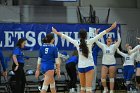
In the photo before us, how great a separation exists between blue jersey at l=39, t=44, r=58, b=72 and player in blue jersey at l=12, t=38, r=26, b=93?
1.41m

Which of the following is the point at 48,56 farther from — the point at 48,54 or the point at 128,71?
the point at 128,71

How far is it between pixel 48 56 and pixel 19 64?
1.68m

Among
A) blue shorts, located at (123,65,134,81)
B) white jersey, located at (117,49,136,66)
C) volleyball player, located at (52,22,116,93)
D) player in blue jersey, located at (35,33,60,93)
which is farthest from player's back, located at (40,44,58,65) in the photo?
blue shorts, located at (123,65,134,81)

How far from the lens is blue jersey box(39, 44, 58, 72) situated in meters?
8.51

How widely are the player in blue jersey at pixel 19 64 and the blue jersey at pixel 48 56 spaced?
1410mm

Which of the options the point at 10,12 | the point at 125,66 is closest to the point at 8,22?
the point at 10,12

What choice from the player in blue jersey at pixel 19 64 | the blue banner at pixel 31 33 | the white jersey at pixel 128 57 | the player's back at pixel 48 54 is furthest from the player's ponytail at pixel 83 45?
the blue banner at pixel 31 33

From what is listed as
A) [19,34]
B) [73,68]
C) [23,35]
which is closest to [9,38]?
[19,34]

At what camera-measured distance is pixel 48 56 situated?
854cm

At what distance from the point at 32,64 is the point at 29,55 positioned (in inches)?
17.3

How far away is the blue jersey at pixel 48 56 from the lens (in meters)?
8.51

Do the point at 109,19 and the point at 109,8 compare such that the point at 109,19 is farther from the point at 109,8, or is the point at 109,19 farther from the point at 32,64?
the point at 32,64

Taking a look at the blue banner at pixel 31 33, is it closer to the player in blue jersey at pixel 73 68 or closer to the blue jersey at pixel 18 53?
the player in blue jersey at pixel 73 68

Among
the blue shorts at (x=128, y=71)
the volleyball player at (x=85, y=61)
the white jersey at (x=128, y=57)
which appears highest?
the volleyball player at (x=85, y=61)
